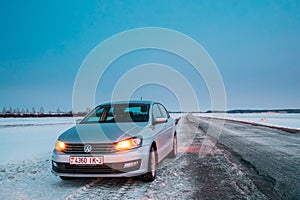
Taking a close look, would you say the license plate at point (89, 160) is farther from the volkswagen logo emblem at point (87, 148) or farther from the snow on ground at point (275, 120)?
the snow on ground at point (275, 120)

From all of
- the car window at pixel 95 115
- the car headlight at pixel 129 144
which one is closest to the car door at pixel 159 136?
the car headlight at pixel 129 144

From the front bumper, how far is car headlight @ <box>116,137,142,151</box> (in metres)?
0.08

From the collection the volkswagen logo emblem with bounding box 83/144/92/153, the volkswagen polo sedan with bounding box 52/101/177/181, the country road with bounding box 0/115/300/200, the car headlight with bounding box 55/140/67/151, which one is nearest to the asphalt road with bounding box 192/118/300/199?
the country road with bounding box 0/115/300/200

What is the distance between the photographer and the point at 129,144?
4211 mm

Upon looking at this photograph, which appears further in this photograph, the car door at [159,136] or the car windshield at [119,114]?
the car windshield at [119,114]

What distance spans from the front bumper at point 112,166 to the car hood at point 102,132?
267 millimetres

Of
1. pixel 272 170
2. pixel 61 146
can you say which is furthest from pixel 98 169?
pixel 272 170

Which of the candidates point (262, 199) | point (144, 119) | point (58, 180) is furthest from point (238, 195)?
point (58, 180)

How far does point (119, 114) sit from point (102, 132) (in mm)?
1246

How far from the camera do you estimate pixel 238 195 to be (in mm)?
3766

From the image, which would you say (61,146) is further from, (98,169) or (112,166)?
(112,166)

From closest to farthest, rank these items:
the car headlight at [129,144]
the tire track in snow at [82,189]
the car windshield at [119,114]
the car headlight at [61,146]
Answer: the tire track in snow at [82,189]
the car headlight at [129,144]
the car headlight at [61,146]
the car windshield at [119,114]

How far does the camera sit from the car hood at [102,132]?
13.6 ft

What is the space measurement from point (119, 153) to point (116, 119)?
1450 mm
